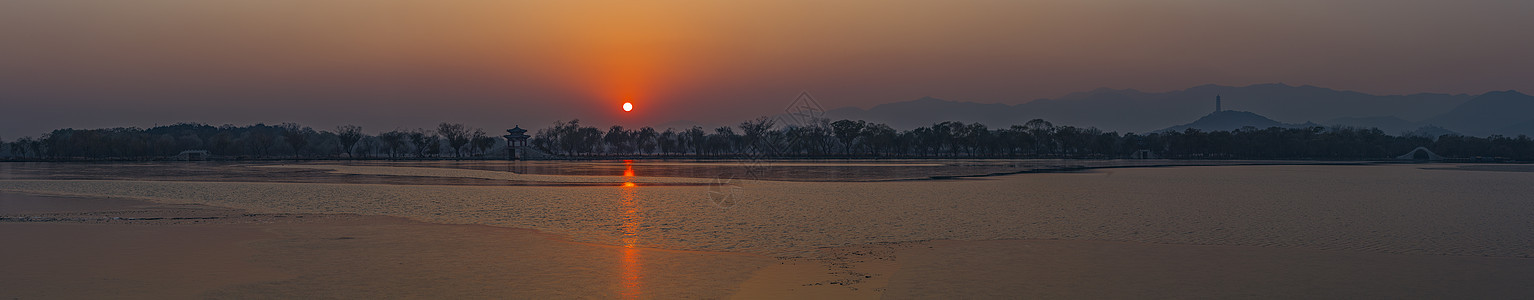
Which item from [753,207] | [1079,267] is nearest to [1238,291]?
[1079,267]

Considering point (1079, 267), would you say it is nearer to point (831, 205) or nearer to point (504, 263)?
point (504, 263)

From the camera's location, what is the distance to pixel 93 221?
19.7 metres

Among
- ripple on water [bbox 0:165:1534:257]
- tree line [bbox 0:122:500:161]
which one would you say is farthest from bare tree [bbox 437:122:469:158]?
ripple on water [bbox 0:165:1534:257]

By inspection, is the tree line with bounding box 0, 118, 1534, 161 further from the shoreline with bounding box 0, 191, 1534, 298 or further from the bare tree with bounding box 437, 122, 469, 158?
the shoreline with bounding box 0, 191, 1534, 298

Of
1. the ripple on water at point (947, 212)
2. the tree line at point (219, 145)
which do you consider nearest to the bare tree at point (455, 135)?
the tree line at point (219, 145)

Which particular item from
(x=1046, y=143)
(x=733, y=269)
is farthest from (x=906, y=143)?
(x=733, y=269)

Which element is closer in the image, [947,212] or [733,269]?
[733,269]

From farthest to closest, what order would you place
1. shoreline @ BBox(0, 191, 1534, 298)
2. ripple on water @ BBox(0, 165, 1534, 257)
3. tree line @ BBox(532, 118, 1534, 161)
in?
tree line @ BBox(532, 118, 1534, 161), ripple on water @ BBox(0, 165, 1534, 257), shoreline @ BBox(0, 191, 1534, 298)

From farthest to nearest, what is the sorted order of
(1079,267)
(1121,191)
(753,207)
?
(1121,191)
(753,207)
(1079,267)

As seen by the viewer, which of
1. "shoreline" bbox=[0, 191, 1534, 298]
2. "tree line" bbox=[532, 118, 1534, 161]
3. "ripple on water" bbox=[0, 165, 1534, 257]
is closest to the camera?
"shoreline" bbox=[0, 191, 1534, 298]

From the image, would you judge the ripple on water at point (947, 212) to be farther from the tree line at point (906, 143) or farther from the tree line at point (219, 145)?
the tree line at point (219, 145)

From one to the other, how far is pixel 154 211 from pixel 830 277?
762 inches

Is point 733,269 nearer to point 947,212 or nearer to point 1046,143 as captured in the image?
point 947,212

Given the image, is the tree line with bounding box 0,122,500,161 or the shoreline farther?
the tree line with bounding box 0,122,500,161
